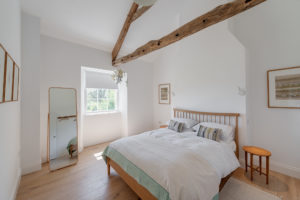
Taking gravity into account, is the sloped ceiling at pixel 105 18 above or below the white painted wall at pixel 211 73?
above

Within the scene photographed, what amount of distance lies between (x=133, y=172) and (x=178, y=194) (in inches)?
26.4

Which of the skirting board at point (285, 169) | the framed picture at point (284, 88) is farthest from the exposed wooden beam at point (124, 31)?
the skirting board at point (285, 169)

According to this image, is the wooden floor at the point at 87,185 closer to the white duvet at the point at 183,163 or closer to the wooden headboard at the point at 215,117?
the white duvet at the point at 183,163

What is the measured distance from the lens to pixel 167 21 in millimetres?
3447

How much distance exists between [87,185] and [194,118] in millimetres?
2649

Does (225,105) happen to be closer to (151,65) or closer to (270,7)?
(270,7)

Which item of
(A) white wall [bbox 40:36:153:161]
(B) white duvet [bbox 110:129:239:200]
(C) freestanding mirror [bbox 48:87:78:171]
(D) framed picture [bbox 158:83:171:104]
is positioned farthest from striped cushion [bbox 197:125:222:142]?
(C) freestanding mirror [bbox 48:87:78:171]

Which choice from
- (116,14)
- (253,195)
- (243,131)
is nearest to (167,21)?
(116,14)

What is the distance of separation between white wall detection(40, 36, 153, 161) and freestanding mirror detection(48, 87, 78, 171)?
16cm

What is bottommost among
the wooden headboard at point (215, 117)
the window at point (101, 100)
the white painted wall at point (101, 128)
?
the white painted wall at point (101, 128)

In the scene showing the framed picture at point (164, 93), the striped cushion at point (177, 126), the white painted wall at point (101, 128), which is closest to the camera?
the striped cushion at point (177, 126)

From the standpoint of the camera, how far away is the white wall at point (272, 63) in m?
2.12

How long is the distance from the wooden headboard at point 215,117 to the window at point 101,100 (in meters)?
2.21

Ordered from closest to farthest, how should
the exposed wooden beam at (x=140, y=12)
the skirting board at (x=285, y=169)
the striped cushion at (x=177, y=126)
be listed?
the skirting board at (x=285, y=169) → the striped cushion at (x=177, y=126) → the exposed wooden beam at (x=140, y=12)
